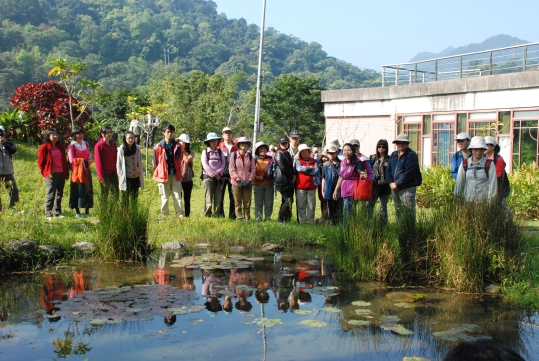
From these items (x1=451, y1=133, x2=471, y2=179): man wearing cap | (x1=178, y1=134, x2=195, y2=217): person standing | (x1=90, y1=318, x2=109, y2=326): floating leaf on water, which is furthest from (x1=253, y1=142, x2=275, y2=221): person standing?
(x1=90, y1=318, x2=109, y2=326): floating leaf on water

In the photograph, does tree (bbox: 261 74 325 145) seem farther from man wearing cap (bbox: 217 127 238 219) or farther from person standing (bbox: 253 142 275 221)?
person standing (bbox: 253 142 275 221)

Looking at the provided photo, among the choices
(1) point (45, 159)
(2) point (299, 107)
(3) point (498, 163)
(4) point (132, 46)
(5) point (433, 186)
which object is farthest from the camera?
(4) point (132, 46)

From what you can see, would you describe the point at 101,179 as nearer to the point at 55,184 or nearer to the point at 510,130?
the point at 55,184

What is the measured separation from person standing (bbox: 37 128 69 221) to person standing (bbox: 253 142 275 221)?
3380 mm

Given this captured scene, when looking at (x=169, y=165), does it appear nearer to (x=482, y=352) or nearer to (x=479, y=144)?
(x=479, y=144)

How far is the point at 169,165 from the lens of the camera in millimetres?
10570

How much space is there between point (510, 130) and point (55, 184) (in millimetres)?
11716

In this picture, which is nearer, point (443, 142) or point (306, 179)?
point (306, 179)

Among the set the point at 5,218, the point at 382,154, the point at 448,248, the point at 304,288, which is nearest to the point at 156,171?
the point at 5,218

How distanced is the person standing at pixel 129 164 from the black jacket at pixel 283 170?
2.34 meters

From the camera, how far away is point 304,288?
6.52 metres

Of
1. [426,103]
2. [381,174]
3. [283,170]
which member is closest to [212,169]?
[283,170]

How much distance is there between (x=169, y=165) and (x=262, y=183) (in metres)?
1.65

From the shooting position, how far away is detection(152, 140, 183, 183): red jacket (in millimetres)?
10531
